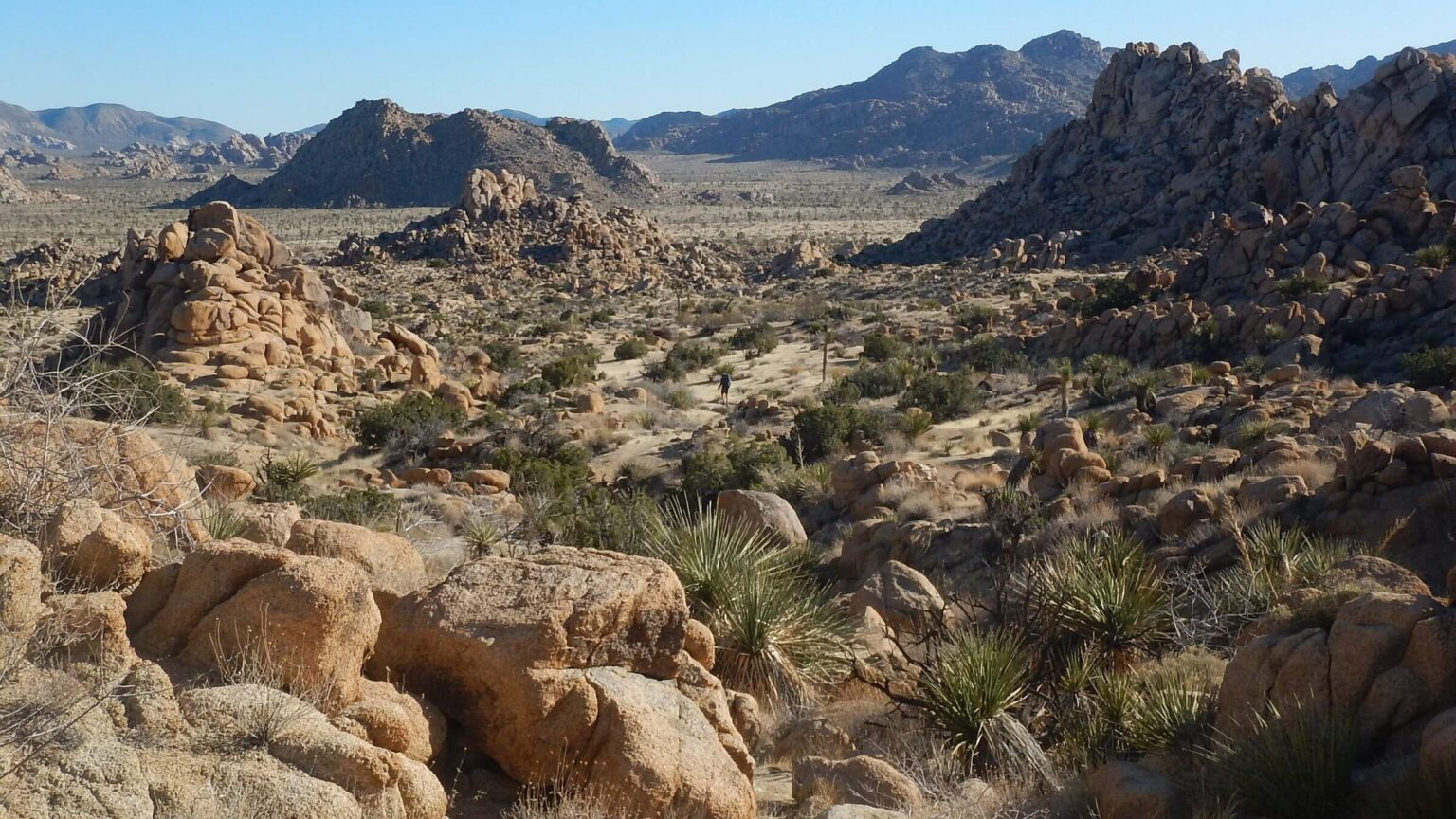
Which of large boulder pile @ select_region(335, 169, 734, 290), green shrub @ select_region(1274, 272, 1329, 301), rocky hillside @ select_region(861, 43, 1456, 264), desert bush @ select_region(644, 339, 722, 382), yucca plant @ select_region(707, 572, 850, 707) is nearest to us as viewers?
yucca plant @ select_region(707, 572, 850, 707)

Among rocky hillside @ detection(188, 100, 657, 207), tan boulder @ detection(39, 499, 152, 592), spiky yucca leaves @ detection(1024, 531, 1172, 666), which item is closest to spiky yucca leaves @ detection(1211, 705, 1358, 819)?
spiky yucca leaves @ detection(1024, 531, 1172, 666)

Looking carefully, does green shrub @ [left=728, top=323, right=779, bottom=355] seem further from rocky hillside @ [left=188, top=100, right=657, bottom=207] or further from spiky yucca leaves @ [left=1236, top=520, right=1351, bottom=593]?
rocky hillside @ [left=188, top=100, right=657, bottom=207]

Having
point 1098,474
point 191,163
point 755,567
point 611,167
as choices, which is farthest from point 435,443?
point 191,163

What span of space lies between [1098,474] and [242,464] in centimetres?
1233

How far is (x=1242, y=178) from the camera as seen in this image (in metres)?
47.2

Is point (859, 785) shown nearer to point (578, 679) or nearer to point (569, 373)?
point (578, 679)

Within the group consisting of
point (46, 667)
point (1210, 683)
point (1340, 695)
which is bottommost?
point (1210, 683)

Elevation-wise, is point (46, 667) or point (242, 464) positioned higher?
point (46, 667)

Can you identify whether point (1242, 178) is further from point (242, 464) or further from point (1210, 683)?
point (1210, 683)

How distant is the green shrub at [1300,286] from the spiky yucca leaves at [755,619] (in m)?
21.6

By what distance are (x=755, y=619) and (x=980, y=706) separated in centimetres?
158

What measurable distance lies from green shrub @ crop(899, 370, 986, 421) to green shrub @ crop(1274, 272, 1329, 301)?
8364 mm

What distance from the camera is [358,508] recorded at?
13.5m

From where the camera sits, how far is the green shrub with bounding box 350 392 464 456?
20484 millimetres
